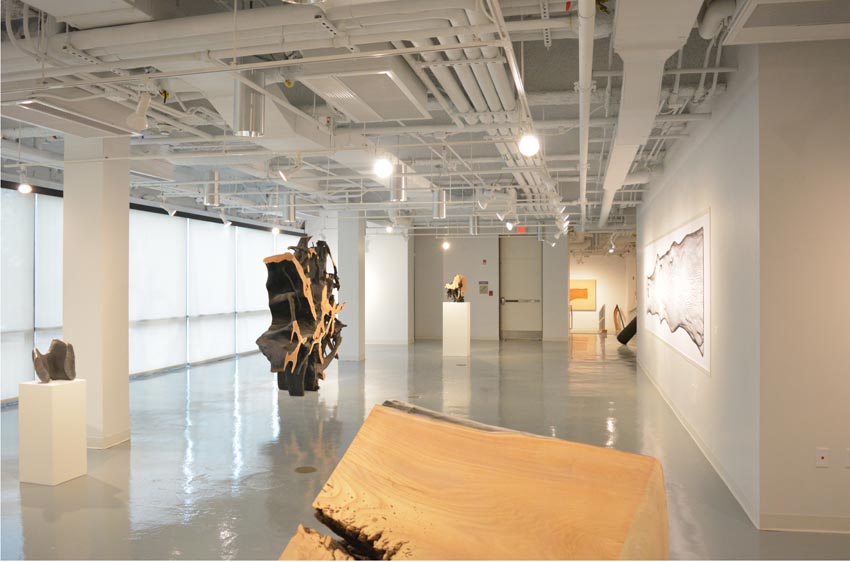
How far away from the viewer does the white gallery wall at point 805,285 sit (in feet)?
13.9

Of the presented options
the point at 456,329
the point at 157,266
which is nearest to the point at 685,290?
the point at 456,329

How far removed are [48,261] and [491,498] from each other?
994cm

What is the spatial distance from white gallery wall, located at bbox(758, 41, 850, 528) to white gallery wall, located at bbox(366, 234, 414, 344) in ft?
43.4

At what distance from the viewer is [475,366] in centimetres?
1230

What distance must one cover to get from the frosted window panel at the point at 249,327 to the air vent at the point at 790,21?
1221 centimetres

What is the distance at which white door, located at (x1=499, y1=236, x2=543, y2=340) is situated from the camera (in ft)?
62.1

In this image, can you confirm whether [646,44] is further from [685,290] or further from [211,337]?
[211,337]

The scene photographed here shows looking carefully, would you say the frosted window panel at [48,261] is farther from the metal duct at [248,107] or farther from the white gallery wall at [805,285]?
the white gallery wall at [805,285]

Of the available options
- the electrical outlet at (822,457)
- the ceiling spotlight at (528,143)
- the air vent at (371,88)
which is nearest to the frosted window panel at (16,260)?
the air vent at (371,88)

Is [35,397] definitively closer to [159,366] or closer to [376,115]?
[376,115]

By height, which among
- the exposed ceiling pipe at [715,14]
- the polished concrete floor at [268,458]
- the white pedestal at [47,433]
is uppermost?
the exposed ceiling pipe at [715,14]

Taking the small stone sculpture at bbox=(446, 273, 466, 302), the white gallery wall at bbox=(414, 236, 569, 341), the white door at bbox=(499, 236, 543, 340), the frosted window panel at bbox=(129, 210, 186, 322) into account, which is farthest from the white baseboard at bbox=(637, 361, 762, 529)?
the white door at bbox=(499, 236, 543, 340)

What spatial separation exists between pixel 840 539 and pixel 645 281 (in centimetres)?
767

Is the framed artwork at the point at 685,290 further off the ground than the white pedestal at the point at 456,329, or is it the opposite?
the framed artwork at the point at 685,290
